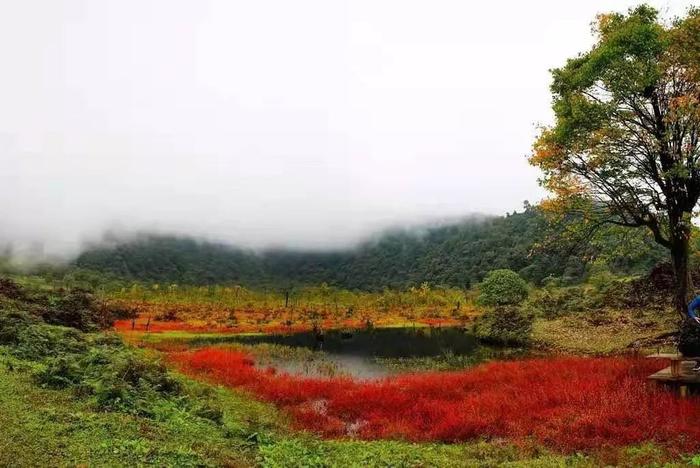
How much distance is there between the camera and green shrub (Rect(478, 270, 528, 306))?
2997 inches

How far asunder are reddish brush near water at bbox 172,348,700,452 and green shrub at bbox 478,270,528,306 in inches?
1919

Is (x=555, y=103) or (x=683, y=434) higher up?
(x=555, y=103)

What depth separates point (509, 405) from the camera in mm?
18875

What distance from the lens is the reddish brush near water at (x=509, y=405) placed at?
14.7 meters

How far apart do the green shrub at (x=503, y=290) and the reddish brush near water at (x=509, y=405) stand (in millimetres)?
48734

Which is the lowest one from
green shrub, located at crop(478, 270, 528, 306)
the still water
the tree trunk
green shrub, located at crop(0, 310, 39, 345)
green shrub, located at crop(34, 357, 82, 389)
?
the still water

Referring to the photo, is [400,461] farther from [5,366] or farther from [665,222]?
[665,222]

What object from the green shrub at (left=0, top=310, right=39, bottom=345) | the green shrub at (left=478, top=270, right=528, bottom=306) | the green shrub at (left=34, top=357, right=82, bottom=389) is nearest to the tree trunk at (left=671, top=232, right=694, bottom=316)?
the green shrub at (left=34, top=357, right=82, bottom=389)

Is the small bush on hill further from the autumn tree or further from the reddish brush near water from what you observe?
the autumn tree

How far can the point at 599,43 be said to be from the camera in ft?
76.3

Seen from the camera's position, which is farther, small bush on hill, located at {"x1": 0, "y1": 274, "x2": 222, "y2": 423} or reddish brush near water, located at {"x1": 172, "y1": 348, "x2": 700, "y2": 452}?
small bush on hill, located at {"x1": 0, "y1": 274, "x2": 222, "y2": 423}

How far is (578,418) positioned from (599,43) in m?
17.1

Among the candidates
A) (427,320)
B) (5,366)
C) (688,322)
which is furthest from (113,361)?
(427,320)

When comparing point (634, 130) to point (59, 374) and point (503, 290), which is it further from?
point (503, 290)
